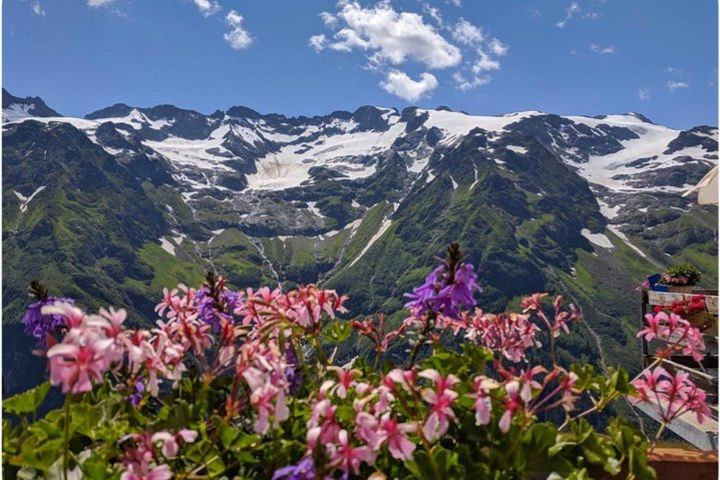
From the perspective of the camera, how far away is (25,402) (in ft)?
5.95

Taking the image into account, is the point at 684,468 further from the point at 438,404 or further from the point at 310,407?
the point at 310,407

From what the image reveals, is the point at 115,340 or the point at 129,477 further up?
the point at 115,340

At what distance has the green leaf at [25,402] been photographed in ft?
5.89

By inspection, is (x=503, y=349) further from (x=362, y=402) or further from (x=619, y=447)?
(x=362, y=402)

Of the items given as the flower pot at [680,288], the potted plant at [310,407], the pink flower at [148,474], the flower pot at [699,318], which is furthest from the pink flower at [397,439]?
the flower pot at [680,288]

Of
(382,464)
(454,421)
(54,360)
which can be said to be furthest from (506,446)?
(54,360)

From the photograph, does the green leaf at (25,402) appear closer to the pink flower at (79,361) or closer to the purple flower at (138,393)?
the purple flower at (138,393)

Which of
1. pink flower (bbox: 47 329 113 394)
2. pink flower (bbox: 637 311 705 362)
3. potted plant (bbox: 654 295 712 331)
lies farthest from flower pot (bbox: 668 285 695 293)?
pink flower (bbox: 47 329 113 394)

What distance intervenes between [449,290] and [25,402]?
1.38m

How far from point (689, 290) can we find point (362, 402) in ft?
44.6

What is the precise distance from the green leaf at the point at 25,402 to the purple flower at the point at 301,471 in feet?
2.62

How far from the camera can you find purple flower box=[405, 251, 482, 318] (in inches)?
84.0

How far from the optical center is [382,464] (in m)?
1.65

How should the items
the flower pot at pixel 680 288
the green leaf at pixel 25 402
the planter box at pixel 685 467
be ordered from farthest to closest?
the flower pot at pixel 680 288
the planter box at pixel 685 467
the green leaf at pixel 25 402
